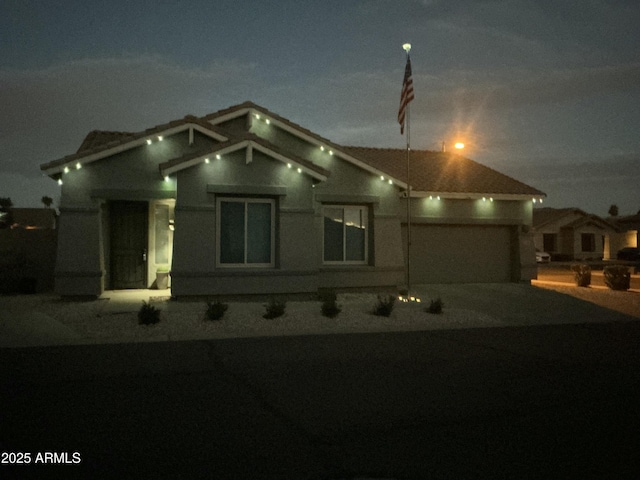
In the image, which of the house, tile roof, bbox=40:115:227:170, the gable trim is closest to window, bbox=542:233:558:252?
the house

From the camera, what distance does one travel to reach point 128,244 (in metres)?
16.2

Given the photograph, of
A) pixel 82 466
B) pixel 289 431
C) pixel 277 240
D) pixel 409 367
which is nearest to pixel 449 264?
pixel 277 240

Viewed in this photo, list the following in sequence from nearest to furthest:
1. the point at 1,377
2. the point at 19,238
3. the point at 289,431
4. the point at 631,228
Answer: the point at 289,431 → the point at 1,377 → the point at 19,238 → the point at 631,228

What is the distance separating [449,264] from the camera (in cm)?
2003

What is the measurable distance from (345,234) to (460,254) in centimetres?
539

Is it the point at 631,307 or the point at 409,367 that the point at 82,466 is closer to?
the point at 409,367

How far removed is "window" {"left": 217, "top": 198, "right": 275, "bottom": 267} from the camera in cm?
1479

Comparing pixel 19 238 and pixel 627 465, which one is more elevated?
pixel 19 238

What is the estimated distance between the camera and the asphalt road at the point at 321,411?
15.0 ft

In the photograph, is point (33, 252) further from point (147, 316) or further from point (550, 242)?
point (550, 242)

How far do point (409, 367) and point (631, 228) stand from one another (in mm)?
56124

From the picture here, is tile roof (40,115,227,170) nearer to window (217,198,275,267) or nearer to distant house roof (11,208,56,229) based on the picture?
window (217,198,275,267)

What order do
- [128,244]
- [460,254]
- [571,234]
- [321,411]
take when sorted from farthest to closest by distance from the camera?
[571,234] < [460,254] < [128,244] < [321,411]

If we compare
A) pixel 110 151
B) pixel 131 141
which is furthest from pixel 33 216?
pixel 131 141
